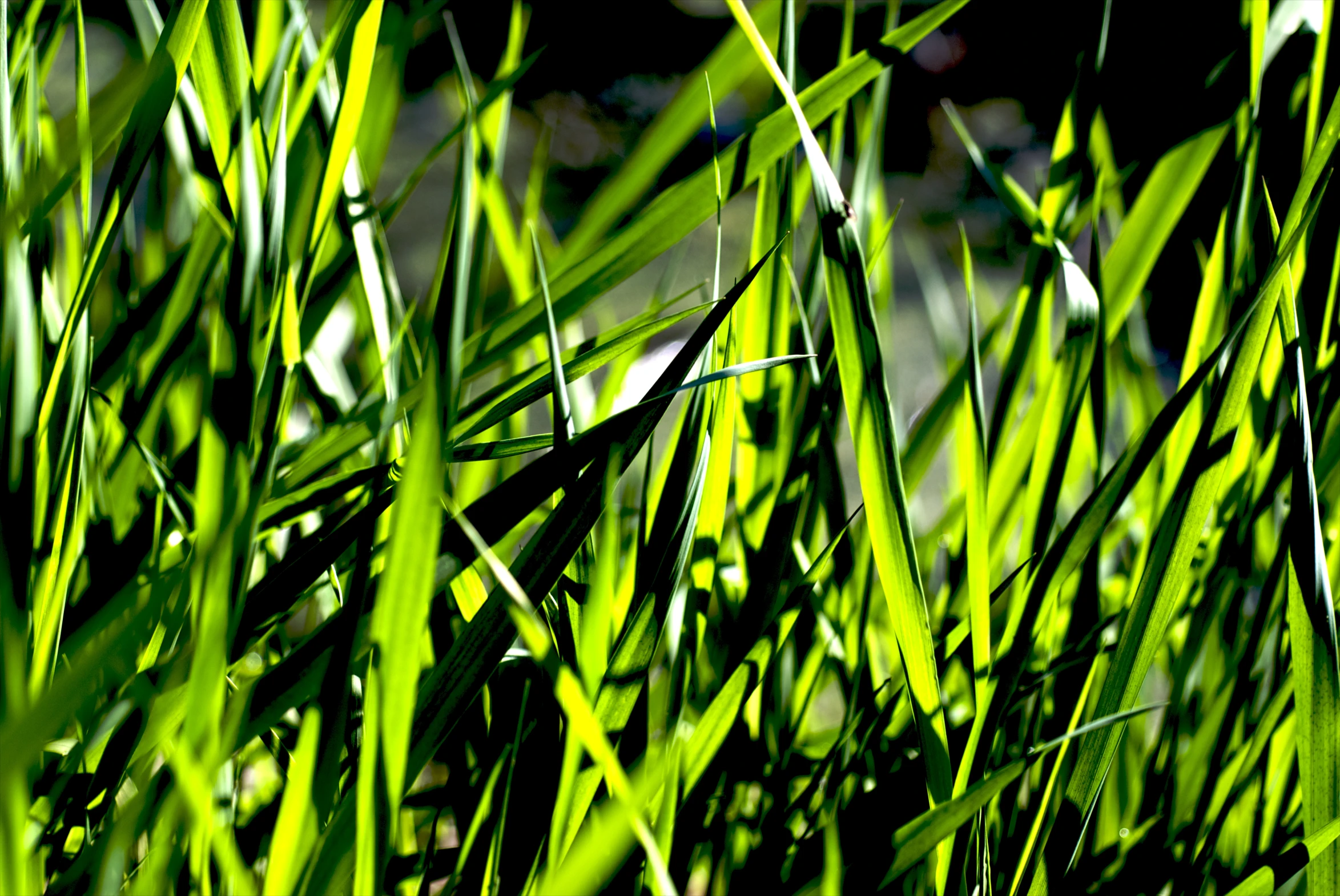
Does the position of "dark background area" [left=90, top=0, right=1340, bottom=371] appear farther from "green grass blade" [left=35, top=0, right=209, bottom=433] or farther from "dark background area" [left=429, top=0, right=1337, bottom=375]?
"green grass blade" [left=35, top=0, right=209, bottom=433]

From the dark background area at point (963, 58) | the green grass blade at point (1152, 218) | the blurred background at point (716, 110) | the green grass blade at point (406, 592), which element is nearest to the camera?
the green grass blade at point (406, 592)

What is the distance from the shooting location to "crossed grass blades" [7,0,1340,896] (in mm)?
165

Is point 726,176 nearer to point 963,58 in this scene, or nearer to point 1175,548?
point 1175,548

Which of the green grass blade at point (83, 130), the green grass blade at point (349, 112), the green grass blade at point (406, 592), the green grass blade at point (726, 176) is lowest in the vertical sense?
the green grass blade at point (406, 592)

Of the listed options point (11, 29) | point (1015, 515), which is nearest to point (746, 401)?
point (1015, 515)

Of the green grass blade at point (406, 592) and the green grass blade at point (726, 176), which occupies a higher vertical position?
the green grass blade at point (726, 176)

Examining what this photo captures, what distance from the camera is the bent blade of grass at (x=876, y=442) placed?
0.18 meters

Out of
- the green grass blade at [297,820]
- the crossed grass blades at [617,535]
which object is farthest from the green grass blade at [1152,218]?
the green grass blade at [297,820]

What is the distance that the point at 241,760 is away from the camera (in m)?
0.25

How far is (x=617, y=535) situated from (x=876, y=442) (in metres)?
0.08

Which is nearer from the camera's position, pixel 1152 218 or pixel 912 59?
pixel 1152 218

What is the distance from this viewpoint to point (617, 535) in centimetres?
24

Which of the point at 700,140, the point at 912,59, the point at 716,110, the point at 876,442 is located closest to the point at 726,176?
the point at 876,442

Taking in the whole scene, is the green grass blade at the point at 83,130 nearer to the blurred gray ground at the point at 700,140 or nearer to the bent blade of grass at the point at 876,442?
the bent blade of grass at the point at 876,442
